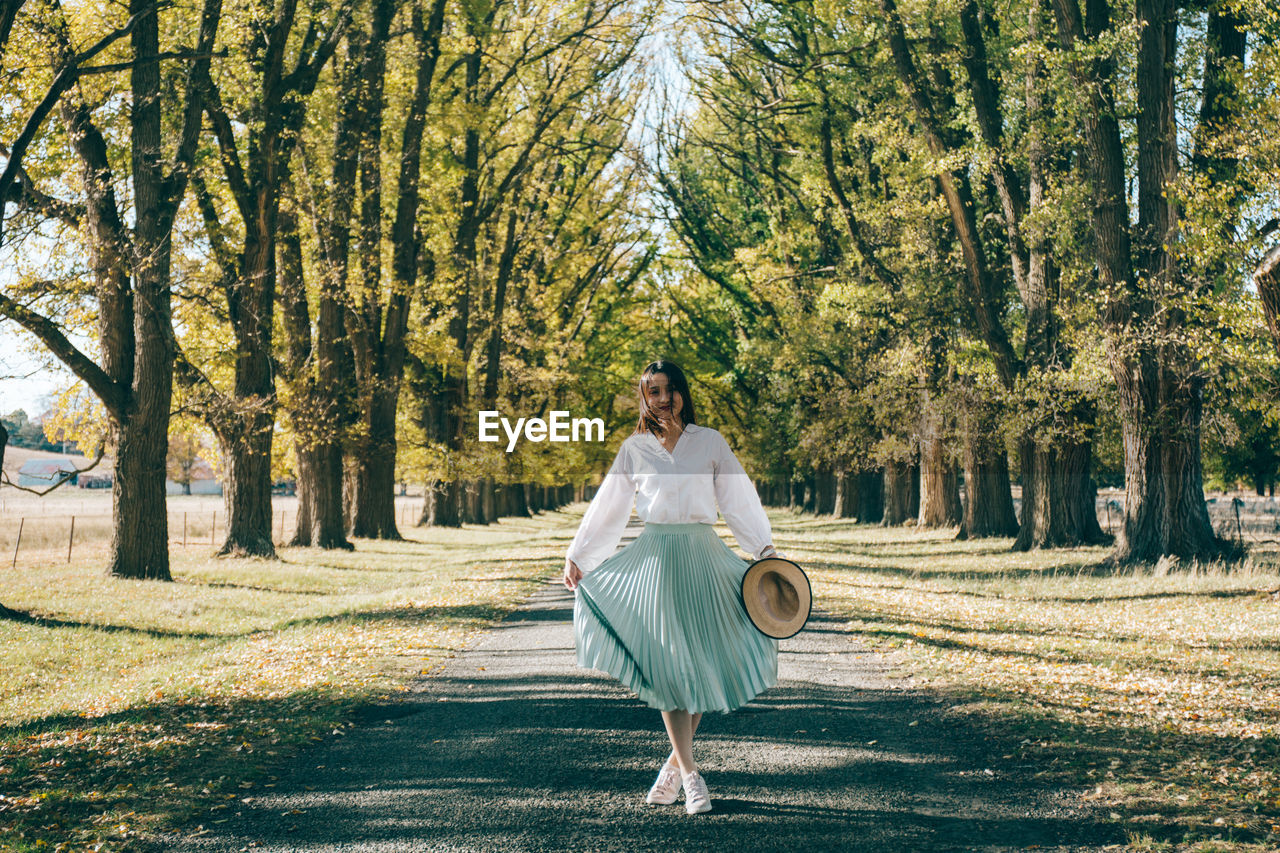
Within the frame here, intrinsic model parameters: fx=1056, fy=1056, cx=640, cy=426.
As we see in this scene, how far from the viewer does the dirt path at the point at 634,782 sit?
189 inches

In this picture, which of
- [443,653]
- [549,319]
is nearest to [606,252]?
[549,319]

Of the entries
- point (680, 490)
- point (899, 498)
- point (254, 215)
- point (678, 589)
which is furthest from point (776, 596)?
point (899, 498)

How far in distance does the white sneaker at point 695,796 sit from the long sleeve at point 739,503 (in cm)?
117

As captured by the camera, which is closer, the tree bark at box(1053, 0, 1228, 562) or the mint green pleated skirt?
the mint green pleated skirt

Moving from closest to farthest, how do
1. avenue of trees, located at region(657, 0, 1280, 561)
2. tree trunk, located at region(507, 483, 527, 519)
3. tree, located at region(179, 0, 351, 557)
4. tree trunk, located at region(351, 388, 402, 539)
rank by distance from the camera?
avenue of trees, located at region(657, 0, 1280, 561) < tree, located at region(179, 0, 351, 557) < tree trunk, located at region(351, 388, 402, 539) < tree trunk, located at region(507, 483, 527, 519)

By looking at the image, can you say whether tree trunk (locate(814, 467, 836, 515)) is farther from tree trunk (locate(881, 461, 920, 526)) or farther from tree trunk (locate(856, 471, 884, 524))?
tree trunk (locate(881, 461, 920, 526))

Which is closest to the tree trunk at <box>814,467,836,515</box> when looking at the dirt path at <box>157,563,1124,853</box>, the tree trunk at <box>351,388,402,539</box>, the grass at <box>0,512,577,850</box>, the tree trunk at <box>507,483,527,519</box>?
the tree trunk at <box>507,483,527,519</box>

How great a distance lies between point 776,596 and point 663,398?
1168 mm

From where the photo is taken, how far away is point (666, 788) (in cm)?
533

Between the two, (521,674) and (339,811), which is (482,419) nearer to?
(521,674)

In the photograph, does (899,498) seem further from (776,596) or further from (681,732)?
(681,732)

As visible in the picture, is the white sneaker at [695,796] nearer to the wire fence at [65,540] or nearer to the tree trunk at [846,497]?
the wire fence at [65,540]

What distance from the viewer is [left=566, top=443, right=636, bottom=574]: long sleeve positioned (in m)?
5.59

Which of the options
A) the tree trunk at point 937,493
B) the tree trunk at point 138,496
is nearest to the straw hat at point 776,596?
the tree trunk at point 138,496
